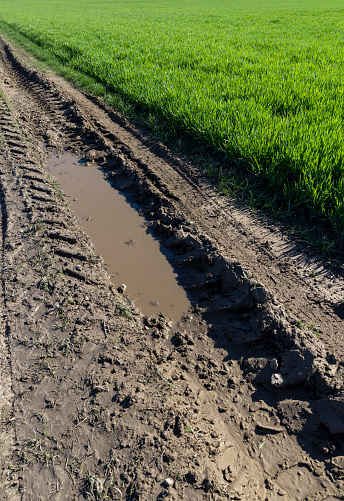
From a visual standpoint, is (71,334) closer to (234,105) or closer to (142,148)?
(142,148)

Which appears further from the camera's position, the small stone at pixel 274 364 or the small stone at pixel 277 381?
the small stone at pixel 274 364

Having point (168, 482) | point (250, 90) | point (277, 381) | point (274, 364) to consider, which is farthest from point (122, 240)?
point (250, 90)

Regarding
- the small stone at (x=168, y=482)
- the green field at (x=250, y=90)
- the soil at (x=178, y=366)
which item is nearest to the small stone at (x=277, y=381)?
the soil at (x=178, y=366)

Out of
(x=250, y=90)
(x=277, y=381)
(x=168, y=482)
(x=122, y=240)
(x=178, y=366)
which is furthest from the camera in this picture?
(x=250, y=90)

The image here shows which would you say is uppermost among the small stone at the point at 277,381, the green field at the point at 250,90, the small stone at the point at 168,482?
the green field at the point at 250,90

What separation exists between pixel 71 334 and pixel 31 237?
1.59 m

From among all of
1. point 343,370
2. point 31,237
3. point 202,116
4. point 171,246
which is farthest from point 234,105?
point 343,370

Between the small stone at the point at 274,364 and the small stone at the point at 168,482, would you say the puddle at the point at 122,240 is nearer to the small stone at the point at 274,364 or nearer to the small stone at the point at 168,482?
the small stone at the point at 274,364

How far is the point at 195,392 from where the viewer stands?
270 centimetres

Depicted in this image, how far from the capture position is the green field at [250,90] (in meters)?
4.57

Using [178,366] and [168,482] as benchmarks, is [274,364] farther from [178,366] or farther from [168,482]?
[168,482]

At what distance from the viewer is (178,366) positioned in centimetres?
293

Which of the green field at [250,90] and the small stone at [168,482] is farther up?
the green field at [250,90]

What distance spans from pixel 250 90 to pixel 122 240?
4427mm
